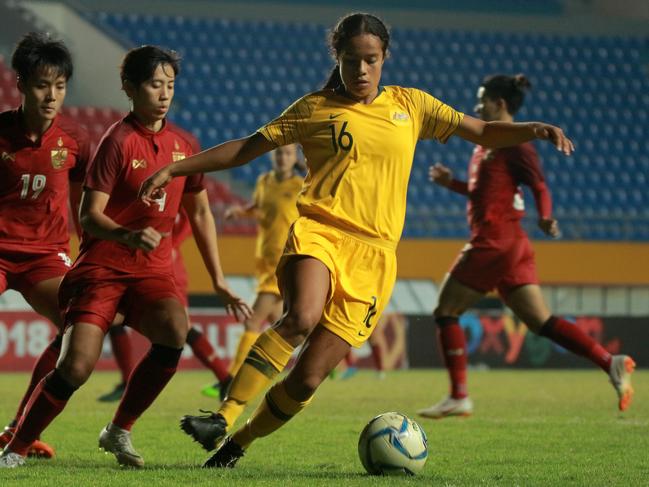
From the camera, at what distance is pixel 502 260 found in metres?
8.33

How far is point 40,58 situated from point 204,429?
1956 millimetres

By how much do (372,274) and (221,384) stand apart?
4.38 m

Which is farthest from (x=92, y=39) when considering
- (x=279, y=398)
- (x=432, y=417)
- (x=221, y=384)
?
(x=279, y=398)

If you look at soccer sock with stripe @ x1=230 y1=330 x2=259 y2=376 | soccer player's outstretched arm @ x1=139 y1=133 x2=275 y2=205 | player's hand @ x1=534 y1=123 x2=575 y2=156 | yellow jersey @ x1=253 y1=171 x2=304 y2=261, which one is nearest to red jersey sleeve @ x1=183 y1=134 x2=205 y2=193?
soccer player's outstretched arm @ x1=139 y1=133 x2=275 y2=205

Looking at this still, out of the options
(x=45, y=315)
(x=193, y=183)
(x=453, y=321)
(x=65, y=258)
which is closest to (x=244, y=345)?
(x=453, y=321)

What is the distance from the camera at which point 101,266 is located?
514cm

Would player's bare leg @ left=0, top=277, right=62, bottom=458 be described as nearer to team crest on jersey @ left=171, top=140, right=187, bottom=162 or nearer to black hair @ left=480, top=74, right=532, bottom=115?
team crest on jersey @ left=171, top=140, right=187, bottom=162

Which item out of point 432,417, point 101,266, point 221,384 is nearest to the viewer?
point 101,266

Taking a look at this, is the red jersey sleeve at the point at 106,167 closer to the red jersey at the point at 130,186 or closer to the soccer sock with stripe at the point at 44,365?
the red jersey at the point at 130,186

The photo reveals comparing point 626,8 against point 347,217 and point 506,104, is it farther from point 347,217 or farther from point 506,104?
point 347,217

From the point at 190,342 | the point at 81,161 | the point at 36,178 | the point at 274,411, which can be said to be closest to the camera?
the point at 274,411

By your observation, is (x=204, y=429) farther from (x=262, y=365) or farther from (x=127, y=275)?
(x=127, y=275)

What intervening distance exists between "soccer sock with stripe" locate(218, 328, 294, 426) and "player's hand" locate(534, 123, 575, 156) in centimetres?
129

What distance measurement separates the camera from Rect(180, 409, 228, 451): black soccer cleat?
455cm
